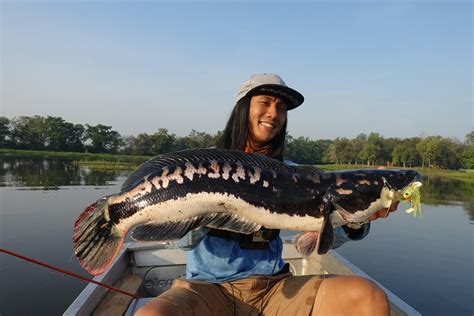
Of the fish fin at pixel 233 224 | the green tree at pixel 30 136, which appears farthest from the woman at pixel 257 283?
the green tree at pixel 30 136

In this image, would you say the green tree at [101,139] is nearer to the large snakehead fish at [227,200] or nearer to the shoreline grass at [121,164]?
the shoreline grass at [121,164]

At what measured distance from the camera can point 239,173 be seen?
2863 millimetres

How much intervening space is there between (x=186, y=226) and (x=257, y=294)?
39.7 inches

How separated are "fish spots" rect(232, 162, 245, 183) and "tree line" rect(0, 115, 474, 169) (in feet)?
228

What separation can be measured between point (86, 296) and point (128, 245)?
6.62 ft

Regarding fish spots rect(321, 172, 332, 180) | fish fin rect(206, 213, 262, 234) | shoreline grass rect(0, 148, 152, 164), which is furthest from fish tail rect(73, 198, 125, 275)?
shoreline grass rect(0, 148, 152, 164)

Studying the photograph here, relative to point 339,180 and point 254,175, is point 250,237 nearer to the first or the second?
point 254,175

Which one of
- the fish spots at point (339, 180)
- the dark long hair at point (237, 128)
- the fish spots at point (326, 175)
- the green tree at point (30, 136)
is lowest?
the fish spots at point (339, 180)

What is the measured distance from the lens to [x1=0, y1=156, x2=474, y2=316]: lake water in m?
7.87

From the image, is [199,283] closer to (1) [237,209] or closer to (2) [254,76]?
(1) [237,209]

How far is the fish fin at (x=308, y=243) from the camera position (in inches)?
120

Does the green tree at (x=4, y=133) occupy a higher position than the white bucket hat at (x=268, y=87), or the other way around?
the green tree at (x=4, y=133)

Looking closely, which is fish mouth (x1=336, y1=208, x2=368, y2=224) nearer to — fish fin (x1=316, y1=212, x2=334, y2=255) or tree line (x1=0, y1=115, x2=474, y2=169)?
fish fin (x1=316, y1=212, x2=334, y2=255)

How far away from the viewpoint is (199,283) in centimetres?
303
